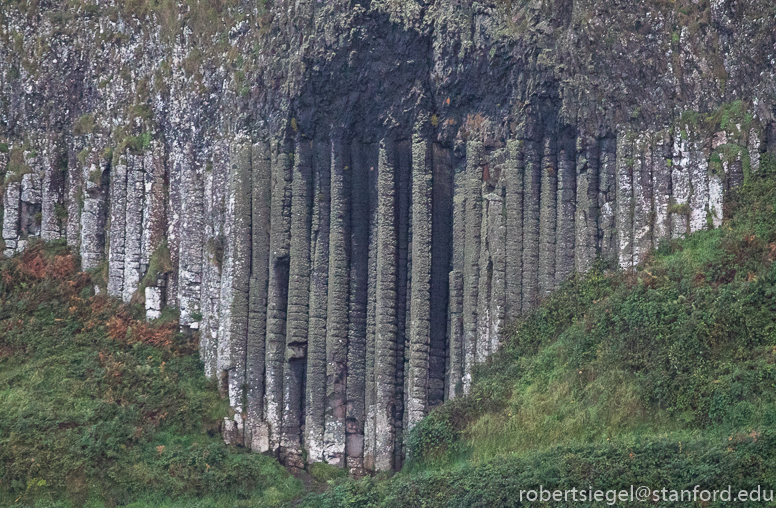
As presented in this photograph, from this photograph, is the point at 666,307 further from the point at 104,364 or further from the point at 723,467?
the point at 104,364

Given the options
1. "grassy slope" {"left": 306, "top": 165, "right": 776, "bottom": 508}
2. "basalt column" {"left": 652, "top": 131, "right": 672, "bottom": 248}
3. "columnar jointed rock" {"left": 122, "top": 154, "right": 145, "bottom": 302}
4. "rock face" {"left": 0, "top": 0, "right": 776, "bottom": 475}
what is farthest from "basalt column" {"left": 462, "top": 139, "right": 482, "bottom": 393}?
"columnar jointed rock" {"left": 122, "top": 154, "right": 145, "bottom": 302}

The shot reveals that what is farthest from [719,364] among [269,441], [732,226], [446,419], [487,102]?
[269,441]

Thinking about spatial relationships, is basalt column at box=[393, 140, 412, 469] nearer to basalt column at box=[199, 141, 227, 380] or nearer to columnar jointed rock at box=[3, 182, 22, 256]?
basalt column at box=[199, 141, 227, 380]

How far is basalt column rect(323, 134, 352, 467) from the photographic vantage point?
3089 centimetres

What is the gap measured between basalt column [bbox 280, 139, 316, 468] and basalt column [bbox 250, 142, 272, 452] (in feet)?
2.28

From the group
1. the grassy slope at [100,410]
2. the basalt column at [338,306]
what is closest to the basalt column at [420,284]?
the basalt column at [338,306]

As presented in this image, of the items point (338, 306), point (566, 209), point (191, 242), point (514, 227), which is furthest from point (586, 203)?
point (191, 242)

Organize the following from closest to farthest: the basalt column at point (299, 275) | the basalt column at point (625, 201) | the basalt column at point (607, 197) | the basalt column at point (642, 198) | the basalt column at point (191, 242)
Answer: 1. the basalt column at point (642, 198)
2. the basalt column at point (625, 201)
3. the basalt column at point (607, 197)
4. the basalt column at point (299, 275)
5. the basalt column at point (191, 242)

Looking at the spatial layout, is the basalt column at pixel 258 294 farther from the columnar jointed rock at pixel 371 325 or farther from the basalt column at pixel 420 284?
the basalt column at pixel 420 284

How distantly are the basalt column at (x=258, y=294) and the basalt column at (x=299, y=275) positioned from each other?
695 mm

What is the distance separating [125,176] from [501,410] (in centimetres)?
1355

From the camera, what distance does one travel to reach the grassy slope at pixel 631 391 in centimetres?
2347

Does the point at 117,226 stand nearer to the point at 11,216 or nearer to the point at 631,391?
the point at 11,216

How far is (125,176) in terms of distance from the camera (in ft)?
115
